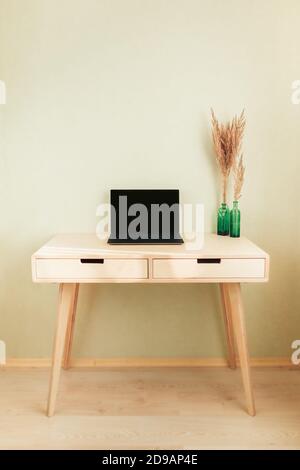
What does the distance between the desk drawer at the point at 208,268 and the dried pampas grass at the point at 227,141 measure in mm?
478

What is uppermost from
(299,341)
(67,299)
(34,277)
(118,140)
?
(118,140)

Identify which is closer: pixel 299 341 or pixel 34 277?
pixel 34 277

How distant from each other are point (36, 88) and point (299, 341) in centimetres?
189

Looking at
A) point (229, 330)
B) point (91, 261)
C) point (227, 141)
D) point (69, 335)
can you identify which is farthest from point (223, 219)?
point (69, 335)

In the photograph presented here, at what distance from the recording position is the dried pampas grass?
192cm

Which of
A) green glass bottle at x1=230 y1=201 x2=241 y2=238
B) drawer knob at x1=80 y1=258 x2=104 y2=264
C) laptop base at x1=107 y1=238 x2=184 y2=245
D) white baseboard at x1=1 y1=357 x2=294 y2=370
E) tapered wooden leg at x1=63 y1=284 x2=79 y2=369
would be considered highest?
green glass bottle at x1=230 y1=201 x2=241 y2=238

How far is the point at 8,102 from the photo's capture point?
199 cm

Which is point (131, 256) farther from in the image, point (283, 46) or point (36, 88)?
point (283, 46)

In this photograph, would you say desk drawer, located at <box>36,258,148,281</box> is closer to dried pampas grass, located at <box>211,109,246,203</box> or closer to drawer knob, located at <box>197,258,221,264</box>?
drawer knob, located at <box>197,258,221,264</box>

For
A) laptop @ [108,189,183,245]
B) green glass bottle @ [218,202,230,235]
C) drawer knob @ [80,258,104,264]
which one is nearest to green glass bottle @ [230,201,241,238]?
green glass bottle @ [218,202,230,235]

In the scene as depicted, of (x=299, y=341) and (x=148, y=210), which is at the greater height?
(x=148, y=210)

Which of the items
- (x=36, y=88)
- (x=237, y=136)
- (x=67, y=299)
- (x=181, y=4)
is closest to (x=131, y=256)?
(x=67, y=299)

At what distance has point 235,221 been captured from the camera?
77.0 inches

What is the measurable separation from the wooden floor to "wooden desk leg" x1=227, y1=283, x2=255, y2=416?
0.08 metres
